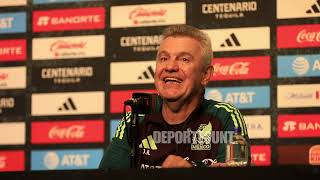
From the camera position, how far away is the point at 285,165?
1.26 meters

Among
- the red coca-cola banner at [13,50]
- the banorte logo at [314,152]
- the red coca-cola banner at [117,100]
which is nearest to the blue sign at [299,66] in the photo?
the banorte logo at [314,152]

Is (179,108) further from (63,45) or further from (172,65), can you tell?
(63,45)

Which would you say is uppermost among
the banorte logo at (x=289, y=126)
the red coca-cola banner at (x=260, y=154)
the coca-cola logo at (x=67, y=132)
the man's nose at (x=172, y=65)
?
the man's nose at (x=172, y=65)

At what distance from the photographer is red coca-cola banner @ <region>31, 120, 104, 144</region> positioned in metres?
4.06

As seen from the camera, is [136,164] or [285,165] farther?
[136,164]

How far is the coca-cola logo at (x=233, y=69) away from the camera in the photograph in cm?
384

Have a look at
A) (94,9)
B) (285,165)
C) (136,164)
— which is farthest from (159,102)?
(94,9)

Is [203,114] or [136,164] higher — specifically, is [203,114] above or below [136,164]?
above

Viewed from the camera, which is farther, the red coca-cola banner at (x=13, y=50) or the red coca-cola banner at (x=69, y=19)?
the red coca-cola banner at (x=13, y=50)

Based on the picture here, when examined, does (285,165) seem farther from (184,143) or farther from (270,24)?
(270,24)

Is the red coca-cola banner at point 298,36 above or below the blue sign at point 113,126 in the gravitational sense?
above

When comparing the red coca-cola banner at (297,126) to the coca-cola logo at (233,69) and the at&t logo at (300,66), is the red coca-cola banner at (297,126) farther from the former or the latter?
the coca-cola logo at (233,69)

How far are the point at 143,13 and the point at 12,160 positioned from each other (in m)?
1.40

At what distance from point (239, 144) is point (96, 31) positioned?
244cm
